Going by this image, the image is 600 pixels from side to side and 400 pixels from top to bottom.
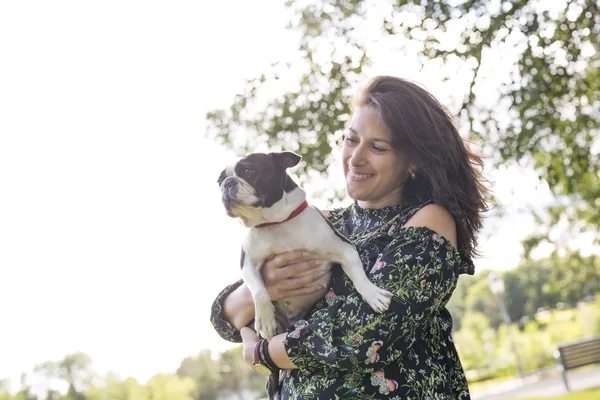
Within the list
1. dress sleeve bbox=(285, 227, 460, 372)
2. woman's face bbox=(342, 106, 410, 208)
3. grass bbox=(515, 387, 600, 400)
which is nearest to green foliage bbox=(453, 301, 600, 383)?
grass bbox=(515, 387, 600, 400)

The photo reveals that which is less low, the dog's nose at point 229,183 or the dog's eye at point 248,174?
the dog's eye at point 248,174

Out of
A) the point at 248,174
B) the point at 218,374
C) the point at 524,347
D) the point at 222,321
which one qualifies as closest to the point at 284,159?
the point at 248,174

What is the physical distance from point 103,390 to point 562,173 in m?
14.0

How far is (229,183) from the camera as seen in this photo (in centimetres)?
246

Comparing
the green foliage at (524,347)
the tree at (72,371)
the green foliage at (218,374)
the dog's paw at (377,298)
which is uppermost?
the dog's paw at (377,298)

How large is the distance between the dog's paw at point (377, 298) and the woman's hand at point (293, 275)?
0.31m

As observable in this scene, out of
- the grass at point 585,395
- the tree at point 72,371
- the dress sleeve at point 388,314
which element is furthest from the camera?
the tree at point 72,371

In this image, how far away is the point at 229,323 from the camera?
8.84ft

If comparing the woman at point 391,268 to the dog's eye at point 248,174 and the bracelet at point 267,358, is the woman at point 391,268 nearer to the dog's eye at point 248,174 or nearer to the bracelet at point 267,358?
the bracelet at point 267,358

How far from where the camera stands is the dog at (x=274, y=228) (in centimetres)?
245

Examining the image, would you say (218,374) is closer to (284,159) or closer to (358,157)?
(284,159)

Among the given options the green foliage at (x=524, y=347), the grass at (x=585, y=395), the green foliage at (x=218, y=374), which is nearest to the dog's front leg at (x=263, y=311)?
the grass at (x=585, y=395)

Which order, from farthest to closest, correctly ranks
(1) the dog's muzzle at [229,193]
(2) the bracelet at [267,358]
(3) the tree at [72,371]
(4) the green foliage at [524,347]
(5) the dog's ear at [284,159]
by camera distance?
(4) the green foliage at [524,347] → (3) the tree at [72,371] → (5) the dog's ear at [284,159] → (1) the dog's muzzle at [229,193] → (2) the bracelet at [267,358]

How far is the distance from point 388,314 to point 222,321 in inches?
30.6
